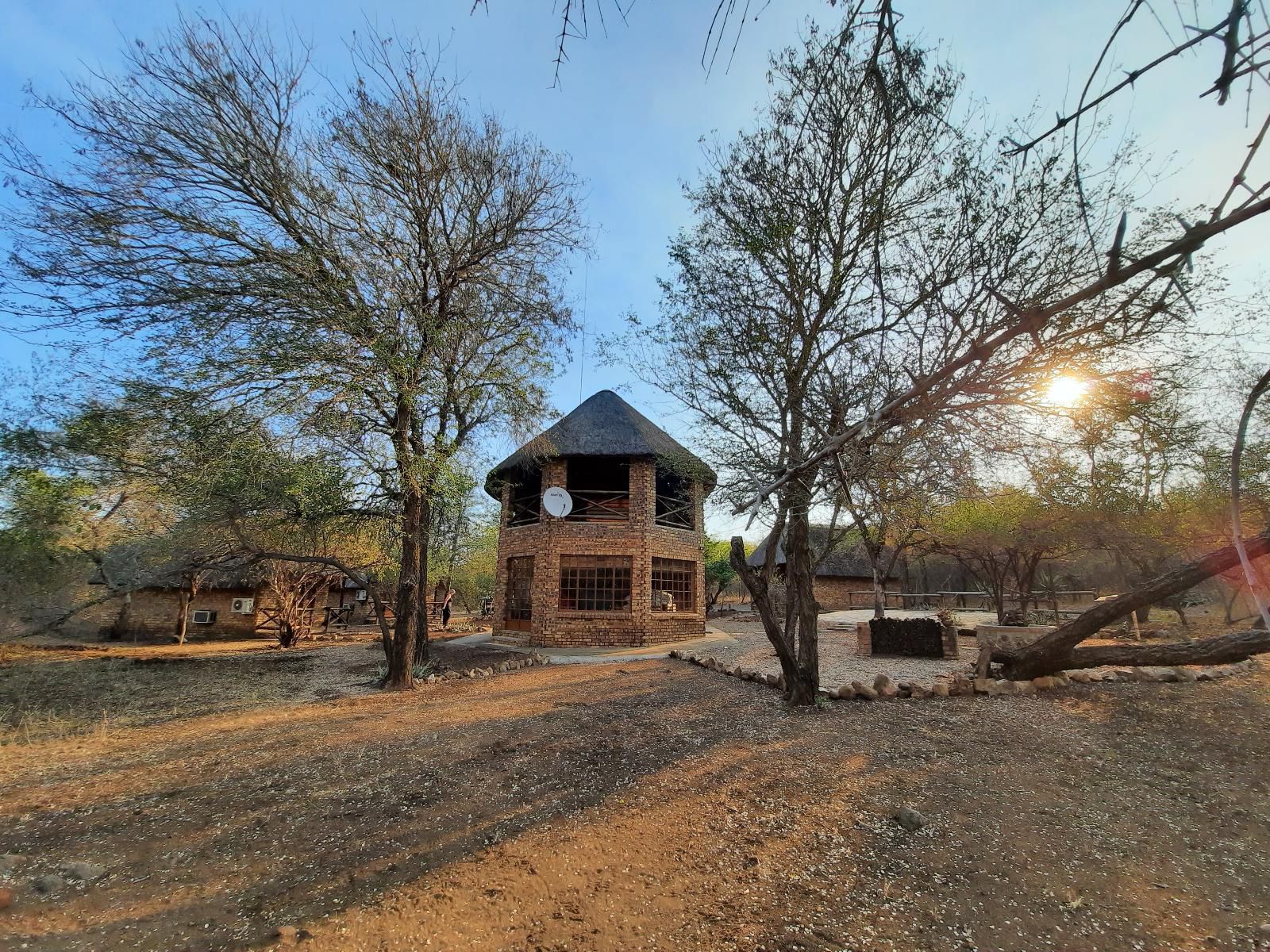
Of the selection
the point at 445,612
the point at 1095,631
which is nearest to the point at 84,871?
the point at 1095,631

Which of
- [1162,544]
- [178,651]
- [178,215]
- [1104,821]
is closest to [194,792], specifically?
[1104,821]

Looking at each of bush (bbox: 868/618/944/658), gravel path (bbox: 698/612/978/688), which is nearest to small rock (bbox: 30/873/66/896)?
gravel path (bbox: 698/612/978/688)

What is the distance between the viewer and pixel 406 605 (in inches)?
350

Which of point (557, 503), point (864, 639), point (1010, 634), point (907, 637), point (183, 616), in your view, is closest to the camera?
point (1010, 634)

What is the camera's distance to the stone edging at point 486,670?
9.57 meters

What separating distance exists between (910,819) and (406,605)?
7583 mm

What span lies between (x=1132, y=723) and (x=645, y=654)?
8997 mm

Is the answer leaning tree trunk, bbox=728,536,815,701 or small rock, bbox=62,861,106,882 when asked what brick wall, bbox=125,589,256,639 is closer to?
small rock, bbox=62,861,106,882

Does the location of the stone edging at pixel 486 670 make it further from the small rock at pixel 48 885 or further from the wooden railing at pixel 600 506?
the small rock at pixel 48 885

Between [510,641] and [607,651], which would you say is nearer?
[607,651]

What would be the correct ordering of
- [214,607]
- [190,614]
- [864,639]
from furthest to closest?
[214,607] < [190,614] < [864,639]

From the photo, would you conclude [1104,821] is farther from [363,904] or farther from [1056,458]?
[363,904]

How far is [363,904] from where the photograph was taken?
2.69 metres

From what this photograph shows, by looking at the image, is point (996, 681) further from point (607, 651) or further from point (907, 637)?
point (607, 651)
